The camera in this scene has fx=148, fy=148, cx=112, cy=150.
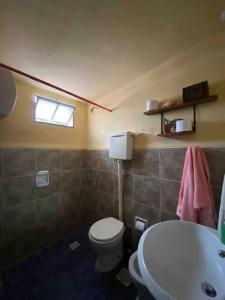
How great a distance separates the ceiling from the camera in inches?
39.7

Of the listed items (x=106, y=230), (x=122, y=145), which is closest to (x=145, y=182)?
(x=122, y=145)

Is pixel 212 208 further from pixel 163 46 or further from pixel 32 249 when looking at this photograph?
pixel 32 249

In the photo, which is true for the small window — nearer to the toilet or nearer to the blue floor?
the toilet

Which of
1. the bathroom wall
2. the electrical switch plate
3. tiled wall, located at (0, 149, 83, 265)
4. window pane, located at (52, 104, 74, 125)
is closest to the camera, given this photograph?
the bathroom wall

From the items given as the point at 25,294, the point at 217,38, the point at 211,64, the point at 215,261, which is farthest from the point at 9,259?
the point at 217,38

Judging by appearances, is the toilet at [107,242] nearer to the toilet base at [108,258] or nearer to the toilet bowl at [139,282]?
the toilet base at [108,258]

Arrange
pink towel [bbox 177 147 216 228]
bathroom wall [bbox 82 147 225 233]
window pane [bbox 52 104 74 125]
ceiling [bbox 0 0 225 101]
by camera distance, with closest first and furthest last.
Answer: ceiling [bbox 0 0 225 101], pink towel [bbox 177 147 216 228], bathroom wall [bbox 82 147 225 233], window pane [bbox 52 104 74 125]

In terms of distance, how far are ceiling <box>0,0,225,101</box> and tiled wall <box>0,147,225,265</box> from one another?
0.99 meters

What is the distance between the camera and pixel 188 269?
34.7 inches

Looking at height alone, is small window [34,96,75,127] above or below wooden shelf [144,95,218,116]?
above

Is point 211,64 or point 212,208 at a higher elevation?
point 211,64

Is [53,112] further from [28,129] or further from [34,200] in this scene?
[34,200]

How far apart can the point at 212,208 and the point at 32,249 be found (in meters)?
2.09

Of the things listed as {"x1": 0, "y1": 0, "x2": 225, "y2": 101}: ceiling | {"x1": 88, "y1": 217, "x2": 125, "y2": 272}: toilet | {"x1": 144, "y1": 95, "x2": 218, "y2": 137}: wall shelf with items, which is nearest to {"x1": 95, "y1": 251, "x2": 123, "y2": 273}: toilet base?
{"x1": 88, "y1": 217, "x2": 125, "y2": 272}: toilet
